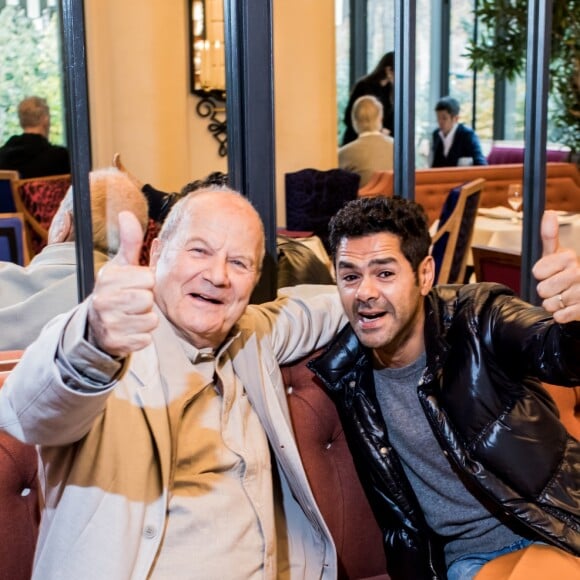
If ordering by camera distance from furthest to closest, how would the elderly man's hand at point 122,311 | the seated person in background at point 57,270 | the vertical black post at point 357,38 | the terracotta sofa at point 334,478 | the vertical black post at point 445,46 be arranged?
the vertical black post at point 445,46 < the vertical black post at point 357,38 < the seated person in background at point 57,270 < the terracotta sofa at point 334,478 < the elderly man's hand at point 122,311

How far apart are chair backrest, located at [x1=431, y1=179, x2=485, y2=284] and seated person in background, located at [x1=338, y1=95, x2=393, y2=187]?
49.4 inches

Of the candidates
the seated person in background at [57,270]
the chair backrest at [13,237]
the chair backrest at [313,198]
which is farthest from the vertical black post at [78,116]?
the chair backrest at [313,198]

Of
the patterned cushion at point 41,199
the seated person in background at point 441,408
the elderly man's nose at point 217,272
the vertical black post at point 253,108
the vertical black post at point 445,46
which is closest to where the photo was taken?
the elderly man's nose at point 217,272

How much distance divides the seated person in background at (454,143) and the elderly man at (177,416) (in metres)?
5.85

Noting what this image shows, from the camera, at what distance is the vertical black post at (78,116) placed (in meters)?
1.90

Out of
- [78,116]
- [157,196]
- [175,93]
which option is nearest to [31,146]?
[157,196]

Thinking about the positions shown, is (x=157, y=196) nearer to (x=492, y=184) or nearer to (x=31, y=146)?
(x=31, y=146)

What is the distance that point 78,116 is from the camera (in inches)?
76.0

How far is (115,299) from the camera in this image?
1157 millimetres

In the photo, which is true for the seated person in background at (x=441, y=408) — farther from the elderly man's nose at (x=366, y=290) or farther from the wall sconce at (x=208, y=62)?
the wall sconce at (x=208, y=62)

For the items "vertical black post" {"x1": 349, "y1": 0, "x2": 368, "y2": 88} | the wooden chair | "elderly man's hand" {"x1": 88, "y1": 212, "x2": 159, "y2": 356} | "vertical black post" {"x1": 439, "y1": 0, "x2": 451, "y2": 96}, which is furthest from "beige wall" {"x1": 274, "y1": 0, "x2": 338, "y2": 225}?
"vertical black post" {"x1": 439, "y1": 0, "x2": 451, "y2": 96}

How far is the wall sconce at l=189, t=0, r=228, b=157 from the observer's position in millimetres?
3869

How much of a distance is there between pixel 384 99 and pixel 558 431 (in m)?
4.77

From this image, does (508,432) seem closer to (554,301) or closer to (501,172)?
(554,301)
